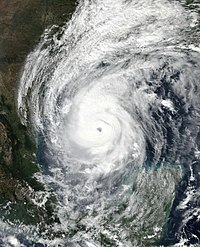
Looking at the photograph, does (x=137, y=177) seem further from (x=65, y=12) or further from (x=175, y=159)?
(x=65, y=12)

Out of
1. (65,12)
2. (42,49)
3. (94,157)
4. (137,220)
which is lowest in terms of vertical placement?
(137,220)

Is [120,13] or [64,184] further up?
[120,13]

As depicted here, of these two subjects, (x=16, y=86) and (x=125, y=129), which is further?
(x=16, y=86)

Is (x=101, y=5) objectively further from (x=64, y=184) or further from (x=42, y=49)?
(x=64, y=184)

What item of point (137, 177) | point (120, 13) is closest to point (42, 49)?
point (120, 13)

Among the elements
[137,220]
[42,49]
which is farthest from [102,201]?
[42,49]

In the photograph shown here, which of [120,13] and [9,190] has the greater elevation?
[120,13]
